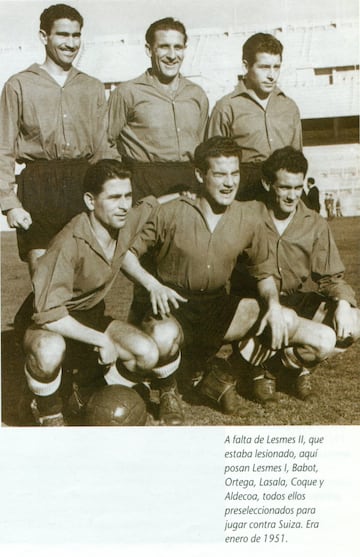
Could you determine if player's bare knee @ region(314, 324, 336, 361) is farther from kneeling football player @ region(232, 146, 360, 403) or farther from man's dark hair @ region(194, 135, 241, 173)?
man's dark hair @ region(194, 135, 241, 173)

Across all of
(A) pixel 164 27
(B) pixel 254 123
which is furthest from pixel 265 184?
(A) pixel 164 27

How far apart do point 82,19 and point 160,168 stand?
597 mm

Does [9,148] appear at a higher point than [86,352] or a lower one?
higher

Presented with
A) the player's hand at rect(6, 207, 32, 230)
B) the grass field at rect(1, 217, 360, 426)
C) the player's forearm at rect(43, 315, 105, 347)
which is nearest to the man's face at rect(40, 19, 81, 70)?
the player's hand at rect(6, 207, 32, 230)

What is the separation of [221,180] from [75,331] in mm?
705

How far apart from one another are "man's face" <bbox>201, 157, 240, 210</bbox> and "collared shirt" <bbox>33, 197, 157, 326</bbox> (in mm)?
192

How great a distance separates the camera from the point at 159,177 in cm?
271

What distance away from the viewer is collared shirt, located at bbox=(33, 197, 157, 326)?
263cm

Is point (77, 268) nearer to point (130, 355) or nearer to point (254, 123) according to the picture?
point (130, 355)

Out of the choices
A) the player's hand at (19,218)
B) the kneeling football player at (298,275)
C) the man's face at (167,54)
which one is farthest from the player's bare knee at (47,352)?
the man's face at (167,54)

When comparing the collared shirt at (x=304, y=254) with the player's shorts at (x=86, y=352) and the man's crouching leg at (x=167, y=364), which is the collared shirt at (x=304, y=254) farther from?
the player's shorts at (x=86, y=352)
